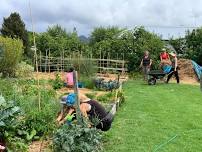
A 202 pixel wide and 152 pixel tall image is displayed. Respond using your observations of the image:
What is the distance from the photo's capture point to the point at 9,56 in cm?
1966

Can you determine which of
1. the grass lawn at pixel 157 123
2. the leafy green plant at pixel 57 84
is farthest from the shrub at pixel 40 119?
the leafy green plant at pixel 57 84

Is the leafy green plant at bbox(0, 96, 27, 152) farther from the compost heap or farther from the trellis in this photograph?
the trellis

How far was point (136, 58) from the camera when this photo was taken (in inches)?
935

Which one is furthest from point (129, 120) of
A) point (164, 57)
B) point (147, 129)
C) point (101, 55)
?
point (101, 55)

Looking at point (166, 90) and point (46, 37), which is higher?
point (46, 37)

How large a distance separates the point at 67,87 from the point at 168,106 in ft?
15.1

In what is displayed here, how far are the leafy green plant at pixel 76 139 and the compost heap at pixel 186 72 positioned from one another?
15.2m

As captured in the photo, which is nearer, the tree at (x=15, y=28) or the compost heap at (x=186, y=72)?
the compost heap at (x=186, y=72)

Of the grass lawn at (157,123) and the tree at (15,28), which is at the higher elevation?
the tree at (15,28)

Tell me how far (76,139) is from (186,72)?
57.1 ft

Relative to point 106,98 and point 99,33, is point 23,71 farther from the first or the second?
point 99,33

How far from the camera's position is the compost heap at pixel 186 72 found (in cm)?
2273

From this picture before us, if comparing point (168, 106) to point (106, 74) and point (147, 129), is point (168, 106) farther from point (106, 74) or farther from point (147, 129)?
point (106, 74)

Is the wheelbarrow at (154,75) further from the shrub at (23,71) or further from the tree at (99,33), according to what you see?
the tree at (99,33)
